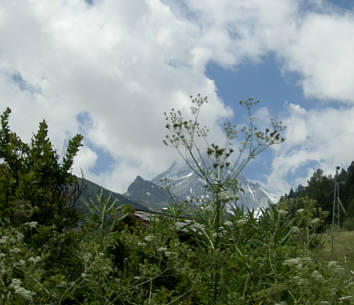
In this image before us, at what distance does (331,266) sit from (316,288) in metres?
0.59

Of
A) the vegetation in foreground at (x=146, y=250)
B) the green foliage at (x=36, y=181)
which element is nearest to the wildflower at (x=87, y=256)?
the vegetation in foreground at (x=146, y=250)

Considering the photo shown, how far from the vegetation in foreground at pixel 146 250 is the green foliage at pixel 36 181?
0.02m

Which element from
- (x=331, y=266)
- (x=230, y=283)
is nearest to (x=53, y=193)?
(x=230, y=283)

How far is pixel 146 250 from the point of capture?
4.31 metres

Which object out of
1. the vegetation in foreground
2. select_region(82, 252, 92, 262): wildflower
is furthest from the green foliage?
select_region(82, 252, 92, 262): wildflower

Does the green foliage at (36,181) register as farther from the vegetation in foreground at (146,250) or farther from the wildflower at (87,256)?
the wildflower at (87,256)

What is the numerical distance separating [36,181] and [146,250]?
2.13 metres

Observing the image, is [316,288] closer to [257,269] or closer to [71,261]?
[257,269]

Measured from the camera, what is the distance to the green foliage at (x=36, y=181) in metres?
5.14

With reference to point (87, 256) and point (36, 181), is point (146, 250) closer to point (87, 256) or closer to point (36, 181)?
point (87, 256)

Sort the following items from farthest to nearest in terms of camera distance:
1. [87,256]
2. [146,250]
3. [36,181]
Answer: [36,181], [146,250], [87,256]

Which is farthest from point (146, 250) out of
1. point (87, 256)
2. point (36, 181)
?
point (36, 181)

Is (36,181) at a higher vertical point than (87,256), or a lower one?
higher

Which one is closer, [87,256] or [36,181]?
[87,256]
